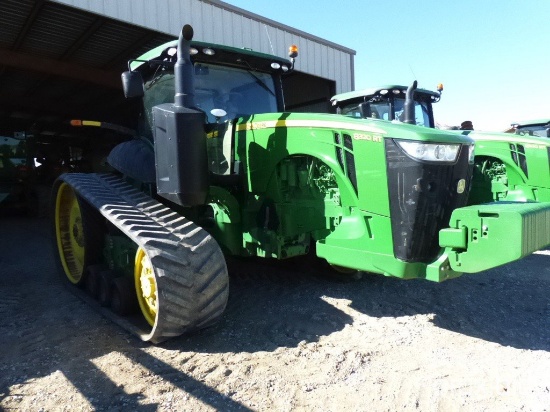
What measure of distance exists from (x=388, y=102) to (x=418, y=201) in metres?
3.98

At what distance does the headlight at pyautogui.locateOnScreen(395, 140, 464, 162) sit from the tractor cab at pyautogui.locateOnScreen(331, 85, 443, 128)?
3221mm

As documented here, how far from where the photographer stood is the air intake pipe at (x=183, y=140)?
3.24 meters

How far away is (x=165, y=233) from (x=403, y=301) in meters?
2.19

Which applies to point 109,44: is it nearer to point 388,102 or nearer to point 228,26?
point 228,26

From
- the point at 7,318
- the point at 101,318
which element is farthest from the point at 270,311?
the point at 7,318

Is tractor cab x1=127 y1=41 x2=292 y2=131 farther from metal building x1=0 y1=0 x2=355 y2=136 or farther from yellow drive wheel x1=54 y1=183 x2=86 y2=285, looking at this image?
metal building x1=0 y1=0 x2=355 y2=136

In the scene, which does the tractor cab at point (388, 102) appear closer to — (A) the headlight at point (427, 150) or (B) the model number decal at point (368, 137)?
(B) the model number decal at point (368, 137)

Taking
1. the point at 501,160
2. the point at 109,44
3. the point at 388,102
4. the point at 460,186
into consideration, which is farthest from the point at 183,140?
the point at 109,44

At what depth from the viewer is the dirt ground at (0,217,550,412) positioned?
256cm

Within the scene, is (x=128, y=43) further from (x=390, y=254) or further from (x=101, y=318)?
(x=390, y=254)

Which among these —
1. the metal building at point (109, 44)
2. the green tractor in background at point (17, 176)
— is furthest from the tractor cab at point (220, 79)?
the green tractor in background at point (17, 176)

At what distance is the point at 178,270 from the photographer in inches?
119

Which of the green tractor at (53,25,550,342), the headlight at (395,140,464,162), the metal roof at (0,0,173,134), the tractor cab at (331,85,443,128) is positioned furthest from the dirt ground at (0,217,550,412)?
the metal roof at (0,0,173,134)

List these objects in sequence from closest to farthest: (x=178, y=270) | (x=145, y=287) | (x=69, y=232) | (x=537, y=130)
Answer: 1. (x=178, y=270)
2. (x=145, y=287)
3. (x=69, y=232)
4. (x=537, y=130)
